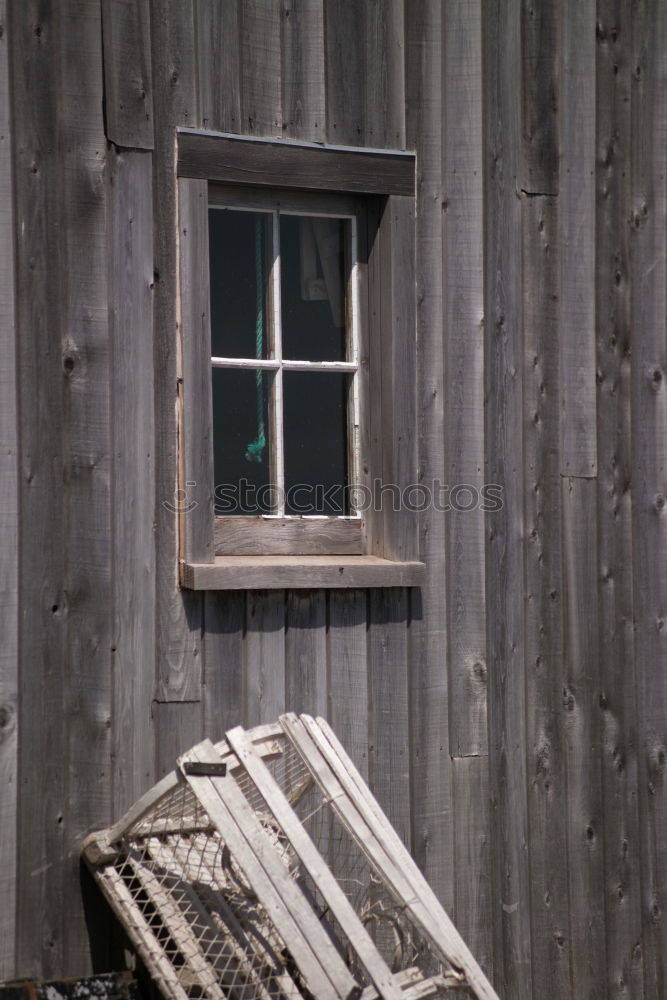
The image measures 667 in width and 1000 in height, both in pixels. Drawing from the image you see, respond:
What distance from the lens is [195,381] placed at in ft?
12.5

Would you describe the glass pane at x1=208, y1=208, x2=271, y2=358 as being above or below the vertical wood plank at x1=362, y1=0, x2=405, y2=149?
below

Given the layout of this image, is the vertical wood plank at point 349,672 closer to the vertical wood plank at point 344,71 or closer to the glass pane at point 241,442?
the glass pane at point 241,442

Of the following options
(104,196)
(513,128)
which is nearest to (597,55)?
(513,128)

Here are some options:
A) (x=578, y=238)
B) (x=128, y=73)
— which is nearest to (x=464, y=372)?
(x=578, y=238)

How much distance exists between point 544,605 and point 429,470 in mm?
691

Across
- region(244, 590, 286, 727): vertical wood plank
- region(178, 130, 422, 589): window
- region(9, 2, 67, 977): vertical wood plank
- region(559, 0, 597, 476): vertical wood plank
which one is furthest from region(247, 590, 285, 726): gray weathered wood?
region(559, 0, 597, 476): vertical wood plank

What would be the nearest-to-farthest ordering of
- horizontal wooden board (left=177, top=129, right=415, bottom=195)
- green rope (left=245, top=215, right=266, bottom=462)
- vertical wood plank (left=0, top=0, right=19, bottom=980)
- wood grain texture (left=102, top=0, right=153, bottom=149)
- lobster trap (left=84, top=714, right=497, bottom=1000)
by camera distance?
lobster trap (left=84, top=714, right=497, bottom=1000)
vertical wood plank (left=0, top=0, right=19, bottom=980)
wood grain texture (left=102, top=0, right=153, bottom=149)
horizontal wooden board (left=177, top=129, right=415, bottom=195)
green rope (left=245, top=215, right=266, bottom=462)

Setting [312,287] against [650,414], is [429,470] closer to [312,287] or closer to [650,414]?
[312,287]

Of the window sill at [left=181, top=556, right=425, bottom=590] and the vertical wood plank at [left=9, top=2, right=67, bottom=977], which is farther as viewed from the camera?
the window sill at [left=181, top=556, right=425, bottom=590]

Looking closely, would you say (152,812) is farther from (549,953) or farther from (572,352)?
(572,352)

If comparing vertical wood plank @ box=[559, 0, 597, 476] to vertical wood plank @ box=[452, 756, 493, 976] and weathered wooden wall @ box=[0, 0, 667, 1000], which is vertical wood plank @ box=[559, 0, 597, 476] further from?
vertical wood plank @ box=[452, 756, 493, 976]

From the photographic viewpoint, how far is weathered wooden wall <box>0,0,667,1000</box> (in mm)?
3639

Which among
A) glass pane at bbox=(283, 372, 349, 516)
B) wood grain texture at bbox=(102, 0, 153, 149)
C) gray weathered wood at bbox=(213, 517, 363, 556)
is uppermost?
wood grain texture at bbox=(102, 0, 153, 149)

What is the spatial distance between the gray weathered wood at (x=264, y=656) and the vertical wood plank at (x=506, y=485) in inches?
31.9
